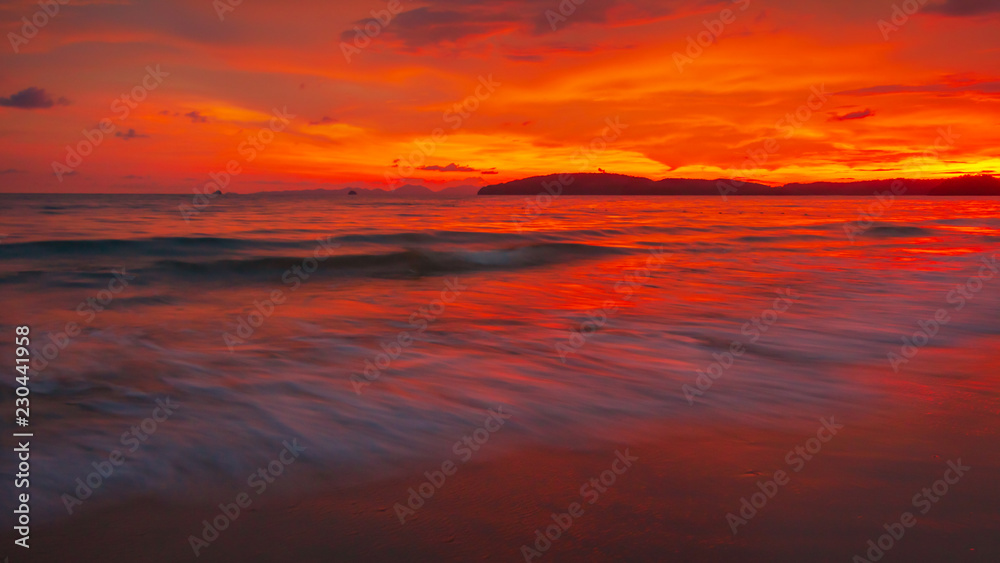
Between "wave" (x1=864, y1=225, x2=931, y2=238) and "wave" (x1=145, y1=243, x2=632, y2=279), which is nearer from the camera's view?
"wave" (x1=145, y1=243, x2=632, y2=279)

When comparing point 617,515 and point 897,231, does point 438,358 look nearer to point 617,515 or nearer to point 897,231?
point 617,515

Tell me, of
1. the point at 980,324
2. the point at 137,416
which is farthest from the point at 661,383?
the point at 980,324

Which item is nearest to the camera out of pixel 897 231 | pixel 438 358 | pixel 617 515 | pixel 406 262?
pixel 617 515

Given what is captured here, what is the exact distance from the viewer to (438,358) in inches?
247

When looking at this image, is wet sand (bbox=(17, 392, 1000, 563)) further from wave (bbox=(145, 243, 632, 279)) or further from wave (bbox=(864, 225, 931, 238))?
wave (bbox=(864, 225, 931, 238))

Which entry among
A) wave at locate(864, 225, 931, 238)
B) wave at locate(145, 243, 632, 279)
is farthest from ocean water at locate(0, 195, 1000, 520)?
wave at locate(864, 225, 931, 238)

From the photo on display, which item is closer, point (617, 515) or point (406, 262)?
point (617, 515)

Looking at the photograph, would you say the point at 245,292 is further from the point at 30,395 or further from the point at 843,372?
the point at 843,372

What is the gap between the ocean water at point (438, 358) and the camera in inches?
157

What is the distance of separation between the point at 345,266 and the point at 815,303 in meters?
10.8

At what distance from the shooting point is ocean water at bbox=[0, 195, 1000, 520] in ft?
13.1

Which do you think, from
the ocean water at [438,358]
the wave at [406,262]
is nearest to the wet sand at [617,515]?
the ocean water at [438,358]

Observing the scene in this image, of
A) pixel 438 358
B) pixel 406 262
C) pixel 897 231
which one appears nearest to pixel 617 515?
pixel 438 358

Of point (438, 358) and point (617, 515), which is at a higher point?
point (617, 515)
